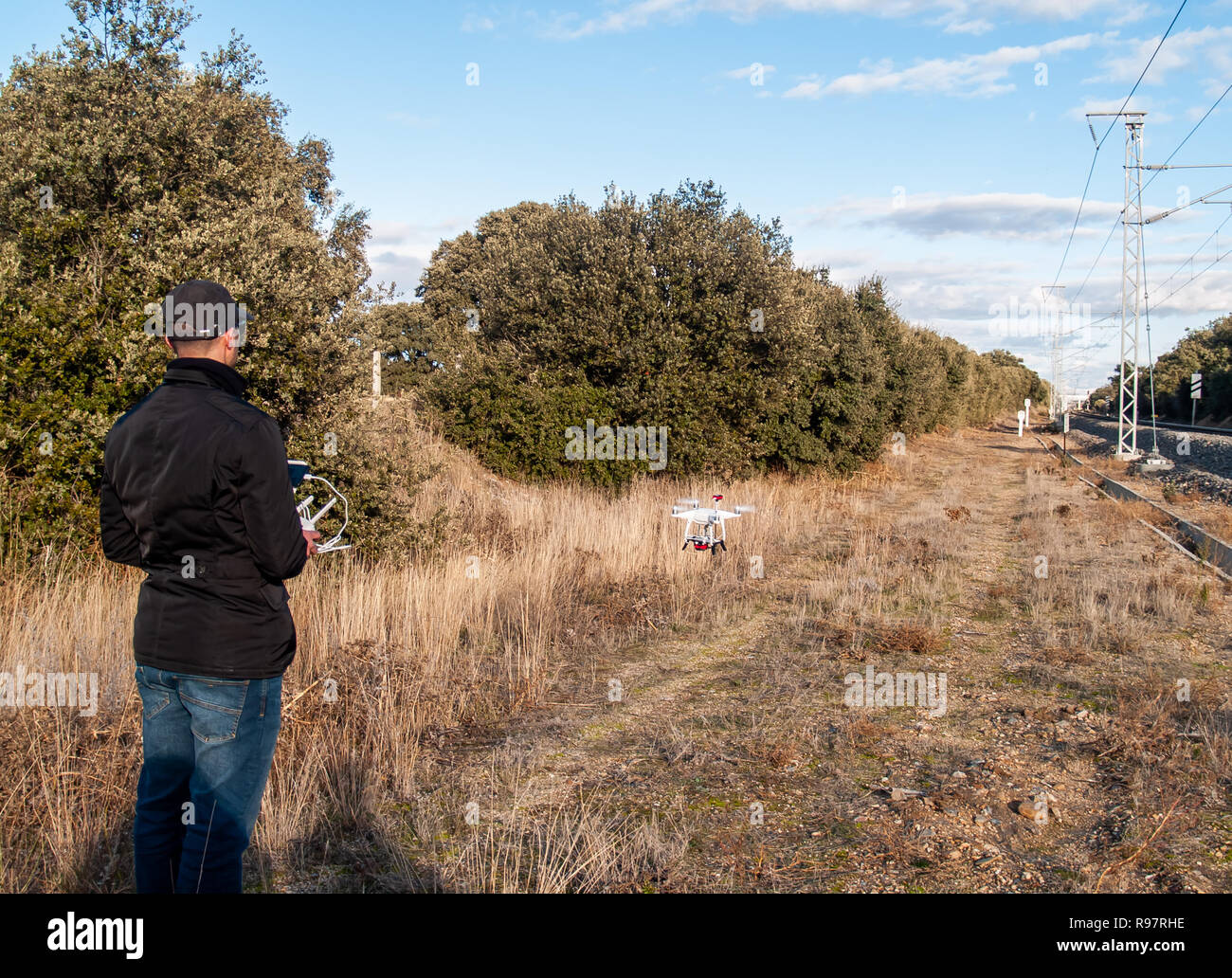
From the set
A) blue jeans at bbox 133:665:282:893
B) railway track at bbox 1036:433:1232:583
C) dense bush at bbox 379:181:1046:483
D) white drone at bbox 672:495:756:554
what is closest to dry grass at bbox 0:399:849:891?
white drone at bbox 672:495:756:554

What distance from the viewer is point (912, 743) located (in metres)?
5.29

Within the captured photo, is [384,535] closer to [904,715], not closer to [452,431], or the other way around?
[904,715]

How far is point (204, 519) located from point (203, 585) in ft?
0.69

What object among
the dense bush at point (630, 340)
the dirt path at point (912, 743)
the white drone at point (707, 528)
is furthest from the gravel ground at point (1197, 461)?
the white drone at point (707, 528)

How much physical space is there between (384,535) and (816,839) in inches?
233

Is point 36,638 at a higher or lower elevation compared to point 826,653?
higher

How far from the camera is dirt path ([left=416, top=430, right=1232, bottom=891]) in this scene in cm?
383

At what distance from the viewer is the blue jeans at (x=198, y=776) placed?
266cm

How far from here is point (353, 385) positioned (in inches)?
340

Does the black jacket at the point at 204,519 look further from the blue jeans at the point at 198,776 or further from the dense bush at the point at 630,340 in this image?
the dense bush at the point at 630,340

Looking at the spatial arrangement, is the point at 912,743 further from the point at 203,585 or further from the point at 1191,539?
the point at 1191,539

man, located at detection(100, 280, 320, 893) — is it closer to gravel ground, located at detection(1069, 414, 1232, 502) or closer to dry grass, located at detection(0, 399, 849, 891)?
dry grass, located at detection(0, 399, 849, 891)
